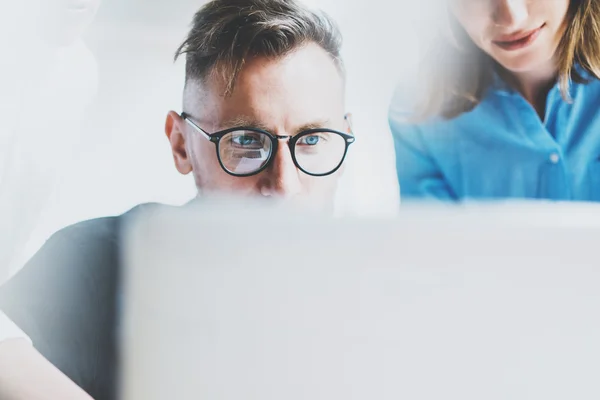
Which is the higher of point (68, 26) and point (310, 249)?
point (68, 26)

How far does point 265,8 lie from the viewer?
27.1 inches

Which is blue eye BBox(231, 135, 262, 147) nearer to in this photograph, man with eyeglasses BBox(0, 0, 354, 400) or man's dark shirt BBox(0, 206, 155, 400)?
man with eyeglasses BBox(0, 0, 354, 400)

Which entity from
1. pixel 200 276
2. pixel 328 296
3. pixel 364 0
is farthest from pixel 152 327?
pixel 364 0

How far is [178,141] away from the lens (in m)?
0.69

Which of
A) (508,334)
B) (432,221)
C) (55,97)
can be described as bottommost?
(508,334)

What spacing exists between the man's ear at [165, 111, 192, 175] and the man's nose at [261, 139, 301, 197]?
97 millimetres

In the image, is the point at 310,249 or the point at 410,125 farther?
the point at 410,125

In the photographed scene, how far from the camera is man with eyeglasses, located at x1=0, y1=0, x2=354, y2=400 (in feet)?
2.13

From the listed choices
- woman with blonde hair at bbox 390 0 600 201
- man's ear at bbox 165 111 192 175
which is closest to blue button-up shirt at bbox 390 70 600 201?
woman with blonde hair at bbox 390 0 600 201

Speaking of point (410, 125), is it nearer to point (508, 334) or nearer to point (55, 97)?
point (508, 334)

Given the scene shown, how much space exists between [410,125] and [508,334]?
28 cm

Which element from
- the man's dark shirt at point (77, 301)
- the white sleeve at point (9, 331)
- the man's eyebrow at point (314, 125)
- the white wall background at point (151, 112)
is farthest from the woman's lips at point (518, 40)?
the white sleeve at point (9, 331)

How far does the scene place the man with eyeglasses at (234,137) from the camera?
65cm

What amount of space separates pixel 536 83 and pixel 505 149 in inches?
3.5
